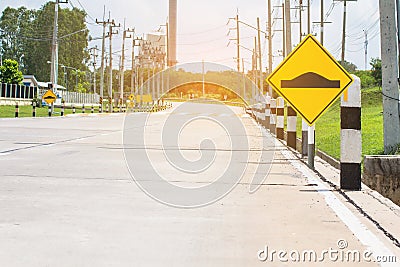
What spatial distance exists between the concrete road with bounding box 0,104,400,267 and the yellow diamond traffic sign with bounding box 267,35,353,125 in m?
0.99

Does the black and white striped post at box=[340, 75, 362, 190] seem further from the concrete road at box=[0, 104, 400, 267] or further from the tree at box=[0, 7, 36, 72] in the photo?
the tree at box=[0, 7, 36, 72]

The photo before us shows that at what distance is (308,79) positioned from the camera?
359 inches

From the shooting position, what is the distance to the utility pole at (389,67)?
12.5m

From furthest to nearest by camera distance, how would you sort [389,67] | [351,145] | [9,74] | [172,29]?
→ [172,29]
[9,74]
[389,67]
[351,145]

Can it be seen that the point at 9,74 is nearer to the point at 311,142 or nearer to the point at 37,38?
the point at 37,38

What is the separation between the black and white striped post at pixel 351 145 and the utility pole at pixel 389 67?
16.2 ft

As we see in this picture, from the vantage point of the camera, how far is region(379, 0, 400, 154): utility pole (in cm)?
1249

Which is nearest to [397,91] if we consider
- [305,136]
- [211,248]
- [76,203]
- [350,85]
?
[305,136]

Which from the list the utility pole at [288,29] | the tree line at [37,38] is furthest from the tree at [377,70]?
the tree line at [37,38]

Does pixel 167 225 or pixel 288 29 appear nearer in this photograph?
pixel 167 225

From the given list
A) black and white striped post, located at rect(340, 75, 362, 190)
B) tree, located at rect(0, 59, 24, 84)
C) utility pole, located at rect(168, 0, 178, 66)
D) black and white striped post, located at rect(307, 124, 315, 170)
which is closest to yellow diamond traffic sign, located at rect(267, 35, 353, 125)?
black and white striped post, located at rect(307, 124, 315, 170)

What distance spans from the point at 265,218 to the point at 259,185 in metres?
2.38

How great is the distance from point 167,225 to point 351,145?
2943 mm

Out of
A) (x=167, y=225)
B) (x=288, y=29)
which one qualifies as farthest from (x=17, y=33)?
(x=167, y=225)
